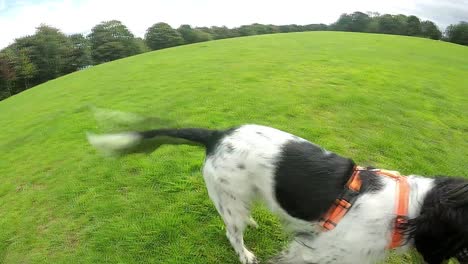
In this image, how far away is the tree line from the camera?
35938 millimetres

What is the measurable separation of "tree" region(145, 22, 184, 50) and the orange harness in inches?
1821

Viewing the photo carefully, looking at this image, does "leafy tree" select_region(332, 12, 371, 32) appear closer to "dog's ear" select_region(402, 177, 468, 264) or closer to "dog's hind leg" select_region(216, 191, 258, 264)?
"dog's hind leg" select_region(216, 191, 258, 264)

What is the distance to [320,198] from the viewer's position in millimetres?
2250

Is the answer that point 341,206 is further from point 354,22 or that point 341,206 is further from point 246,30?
point 246,30

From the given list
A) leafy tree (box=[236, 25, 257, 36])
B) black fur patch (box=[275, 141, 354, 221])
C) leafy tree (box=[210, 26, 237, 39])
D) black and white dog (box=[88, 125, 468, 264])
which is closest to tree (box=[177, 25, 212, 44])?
leafy tree (box=[210, 26, 237, 39])

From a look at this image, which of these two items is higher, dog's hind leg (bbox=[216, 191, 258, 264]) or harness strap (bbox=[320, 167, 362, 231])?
harness strap (bbox=[320, 167, 362, 231])

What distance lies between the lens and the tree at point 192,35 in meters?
49.6

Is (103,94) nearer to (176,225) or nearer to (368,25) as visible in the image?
(176,225)

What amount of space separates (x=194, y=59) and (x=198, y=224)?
13.6 meters

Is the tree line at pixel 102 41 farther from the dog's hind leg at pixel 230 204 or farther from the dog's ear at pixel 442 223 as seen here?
the dog's ear at pixel 442 223

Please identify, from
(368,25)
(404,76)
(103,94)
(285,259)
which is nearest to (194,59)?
(103,94)

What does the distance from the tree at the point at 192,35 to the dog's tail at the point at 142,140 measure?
4767 centimetres

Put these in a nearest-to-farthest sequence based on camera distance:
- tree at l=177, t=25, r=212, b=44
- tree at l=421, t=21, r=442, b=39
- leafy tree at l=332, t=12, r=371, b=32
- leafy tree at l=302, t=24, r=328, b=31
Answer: tree at l=421, t=21, r=442, b=39
leafy tree at l=332, t=12, r=371, b=32
tree at l=177, t=25, r=212, b=44
leafy tree at l=302, t=24, r=328, b=31

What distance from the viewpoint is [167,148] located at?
5836mm
